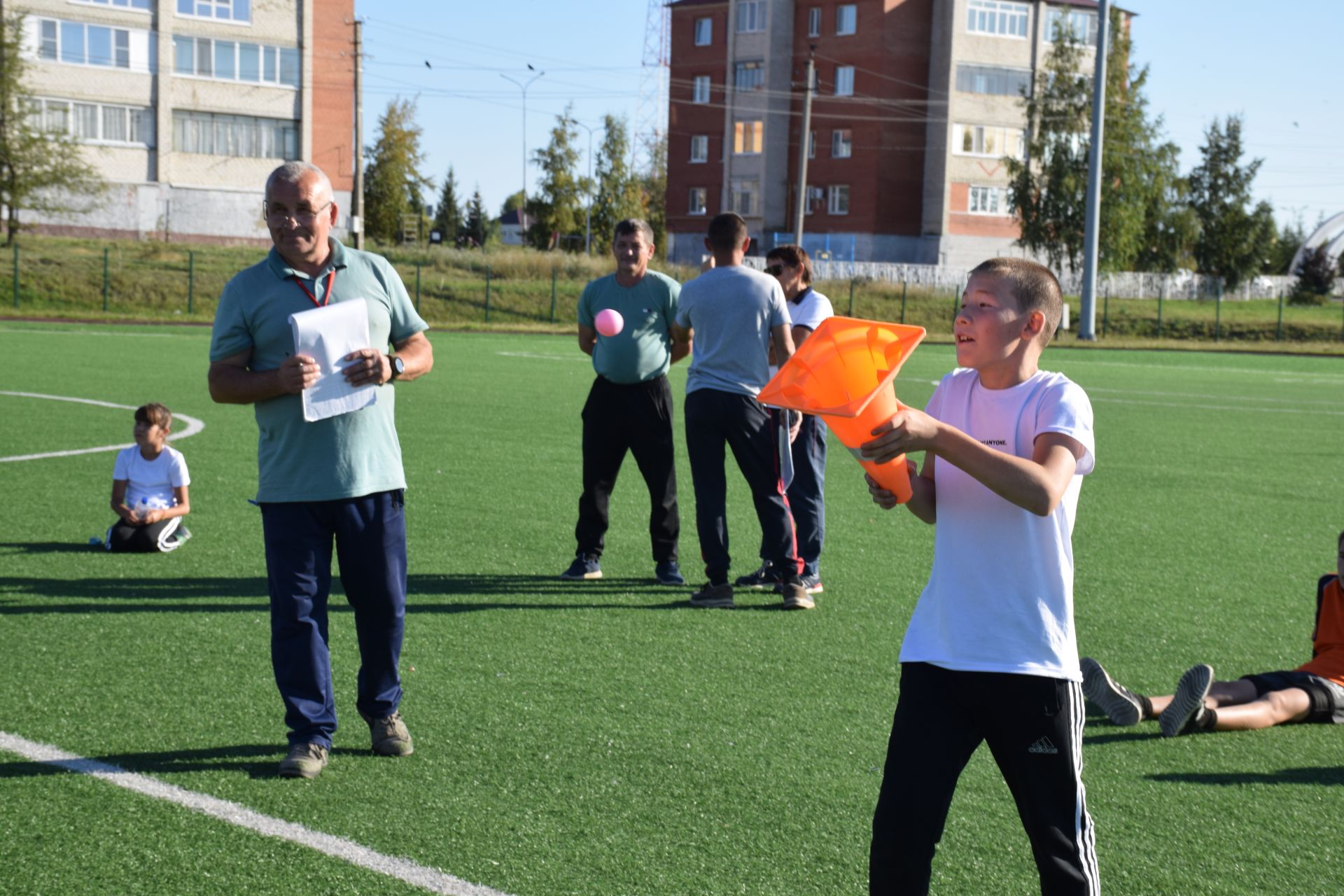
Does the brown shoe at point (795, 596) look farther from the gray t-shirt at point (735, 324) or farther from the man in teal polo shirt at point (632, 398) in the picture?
the gray t-shirt at point (735, 324)

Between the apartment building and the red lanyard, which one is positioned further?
the apartment building

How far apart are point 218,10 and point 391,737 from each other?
224ft

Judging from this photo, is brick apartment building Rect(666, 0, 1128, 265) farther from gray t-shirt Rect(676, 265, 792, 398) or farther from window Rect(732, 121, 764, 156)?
gray t-shirt Rect(676, 265, 792, 398)

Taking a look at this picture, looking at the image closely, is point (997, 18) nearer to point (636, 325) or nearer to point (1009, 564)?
point (636, 325)

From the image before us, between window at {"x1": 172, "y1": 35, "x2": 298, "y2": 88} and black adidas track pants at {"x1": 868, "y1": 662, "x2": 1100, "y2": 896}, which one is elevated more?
window at {"x1": 172, "y1": 35, "x2": 298, "y2": 88}

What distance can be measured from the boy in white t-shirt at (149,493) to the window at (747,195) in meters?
70.7

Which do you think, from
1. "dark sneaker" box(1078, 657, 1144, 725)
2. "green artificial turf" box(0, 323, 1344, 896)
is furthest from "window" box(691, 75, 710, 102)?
"dark sneaker" box(1078, 657, 1144, 725)

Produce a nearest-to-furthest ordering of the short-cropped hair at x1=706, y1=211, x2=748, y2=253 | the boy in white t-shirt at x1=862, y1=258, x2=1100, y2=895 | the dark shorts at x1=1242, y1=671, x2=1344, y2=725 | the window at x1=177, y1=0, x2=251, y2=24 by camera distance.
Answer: the boy in white t-shirt at x1=862, y1=258, x2=1100, y2=895 < the dark shorts at x1=1242, y1=671, x2=1344, y2=725 < the short-cropped hair at x1=706, y1=211, x2=748, y2=253 < the window at x1=177, y1=0, x2=251, y2=24

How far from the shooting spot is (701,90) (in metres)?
80.7

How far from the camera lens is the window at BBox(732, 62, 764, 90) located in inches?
3046

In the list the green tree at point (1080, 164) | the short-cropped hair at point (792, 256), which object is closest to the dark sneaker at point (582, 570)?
the short-cropped hair at point (792, 256)

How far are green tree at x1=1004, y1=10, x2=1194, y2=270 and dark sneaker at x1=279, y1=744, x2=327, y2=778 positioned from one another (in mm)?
59759

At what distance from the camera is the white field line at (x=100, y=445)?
12516 millimetres

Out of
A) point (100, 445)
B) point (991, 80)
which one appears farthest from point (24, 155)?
point (991, 80)
